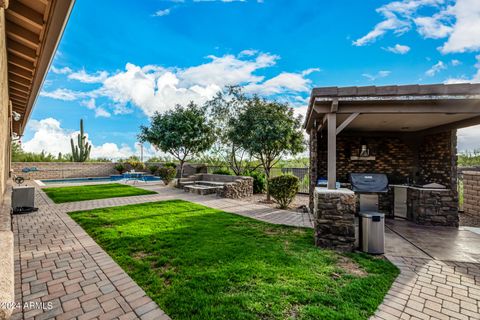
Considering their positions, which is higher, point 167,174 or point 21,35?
point 21,35

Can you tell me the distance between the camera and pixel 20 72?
169 inches

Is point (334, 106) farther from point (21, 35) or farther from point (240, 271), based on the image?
point (21, 35)

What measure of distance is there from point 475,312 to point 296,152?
7842 mm

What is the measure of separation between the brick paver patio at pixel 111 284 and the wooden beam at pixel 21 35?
322 centimetres

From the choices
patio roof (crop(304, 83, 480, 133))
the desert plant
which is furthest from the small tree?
patio roof (crop(304, 83, 480, 133))

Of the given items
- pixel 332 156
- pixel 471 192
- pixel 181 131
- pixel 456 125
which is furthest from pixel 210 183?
pixel 471 192

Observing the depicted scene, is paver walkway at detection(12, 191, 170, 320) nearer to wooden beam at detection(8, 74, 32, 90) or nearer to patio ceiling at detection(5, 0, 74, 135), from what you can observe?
patio ceiling at detection(5, 0, 74, 135)

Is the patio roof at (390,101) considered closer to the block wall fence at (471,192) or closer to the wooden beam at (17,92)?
the block wall fence at (471,192)

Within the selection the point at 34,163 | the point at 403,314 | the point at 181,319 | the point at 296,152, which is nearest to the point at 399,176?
the point at 296,152

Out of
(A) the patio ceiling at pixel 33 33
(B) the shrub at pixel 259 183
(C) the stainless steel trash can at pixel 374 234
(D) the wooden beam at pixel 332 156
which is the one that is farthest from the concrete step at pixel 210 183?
(A) the patio ceiling at pixel 33 33

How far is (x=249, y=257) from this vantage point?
12.0 feet

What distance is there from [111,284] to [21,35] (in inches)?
139

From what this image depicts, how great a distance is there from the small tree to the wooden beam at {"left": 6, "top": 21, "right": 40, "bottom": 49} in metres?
9.68

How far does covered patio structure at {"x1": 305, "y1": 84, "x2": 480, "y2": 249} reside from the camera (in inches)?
168
